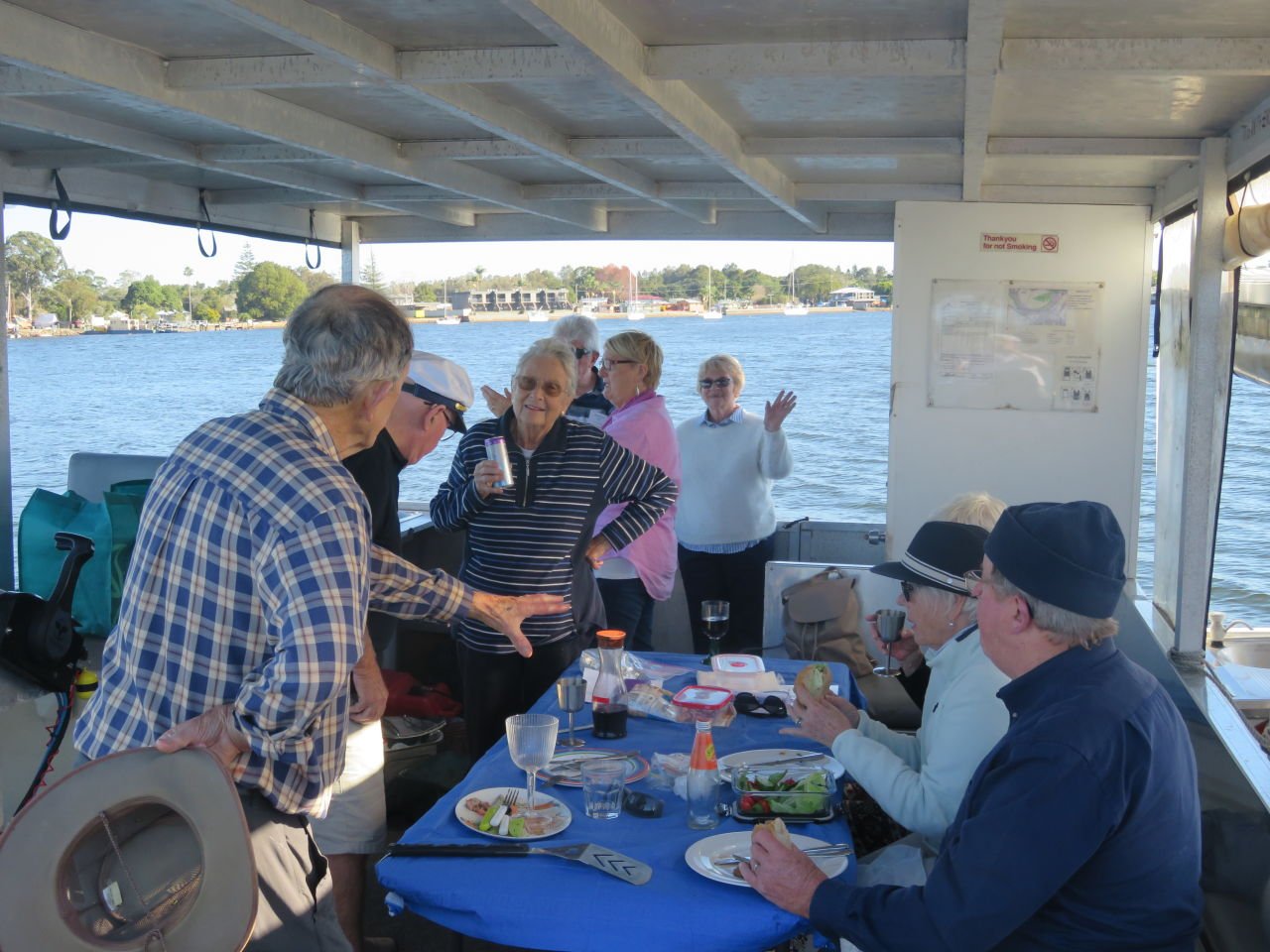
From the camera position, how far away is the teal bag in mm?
4090

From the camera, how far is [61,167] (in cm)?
489

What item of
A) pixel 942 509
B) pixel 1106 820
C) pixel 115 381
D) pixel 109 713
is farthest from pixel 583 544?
pixel 115 381

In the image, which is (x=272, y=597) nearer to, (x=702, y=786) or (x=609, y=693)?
(x=702, y=786)

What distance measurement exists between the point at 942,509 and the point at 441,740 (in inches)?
87.4

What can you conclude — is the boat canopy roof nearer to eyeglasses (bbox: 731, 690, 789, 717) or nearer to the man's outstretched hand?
the man's outstretched hand

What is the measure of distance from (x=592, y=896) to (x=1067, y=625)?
913 millimetres

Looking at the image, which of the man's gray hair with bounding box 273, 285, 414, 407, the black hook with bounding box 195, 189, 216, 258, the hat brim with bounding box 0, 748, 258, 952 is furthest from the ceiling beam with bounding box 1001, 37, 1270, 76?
the black hook with bounding box 195, 189, 216, 258

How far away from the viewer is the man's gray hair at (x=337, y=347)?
1.88 meters

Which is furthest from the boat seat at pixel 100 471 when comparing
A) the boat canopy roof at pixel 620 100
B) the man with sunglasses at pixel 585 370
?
the man with sunglasses at pixel 585 370

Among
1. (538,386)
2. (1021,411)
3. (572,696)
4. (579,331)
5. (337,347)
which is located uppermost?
(579,331)

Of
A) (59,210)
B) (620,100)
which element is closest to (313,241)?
(59,210)

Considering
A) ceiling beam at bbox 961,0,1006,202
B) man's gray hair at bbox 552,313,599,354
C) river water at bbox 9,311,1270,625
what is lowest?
river water at bbox 9,311,1270,625

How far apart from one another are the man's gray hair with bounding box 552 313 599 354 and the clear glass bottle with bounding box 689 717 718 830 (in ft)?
9.99

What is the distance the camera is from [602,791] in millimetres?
2266
